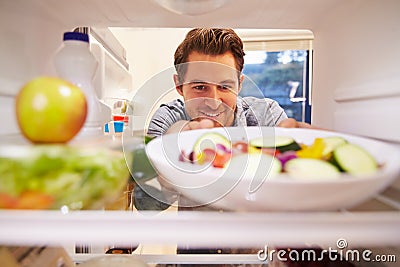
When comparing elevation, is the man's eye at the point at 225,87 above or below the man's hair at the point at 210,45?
below

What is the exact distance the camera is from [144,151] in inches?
25.9

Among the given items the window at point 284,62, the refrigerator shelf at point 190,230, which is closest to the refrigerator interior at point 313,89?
the refrigerator shelf at point 190,230

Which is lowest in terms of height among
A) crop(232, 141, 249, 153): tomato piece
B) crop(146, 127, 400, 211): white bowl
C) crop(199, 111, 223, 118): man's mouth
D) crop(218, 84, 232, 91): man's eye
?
crop(146, 127, 400, 211): white bowl

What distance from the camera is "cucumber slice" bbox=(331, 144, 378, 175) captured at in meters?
0.50

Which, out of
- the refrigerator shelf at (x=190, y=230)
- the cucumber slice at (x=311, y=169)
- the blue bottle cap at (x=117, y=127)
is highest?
the blue bottle cap at (x=117, y=127)

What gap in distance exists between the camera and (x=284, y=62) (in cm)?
240

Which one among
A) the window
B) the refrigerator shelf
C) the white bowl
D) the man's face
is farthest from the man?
the window

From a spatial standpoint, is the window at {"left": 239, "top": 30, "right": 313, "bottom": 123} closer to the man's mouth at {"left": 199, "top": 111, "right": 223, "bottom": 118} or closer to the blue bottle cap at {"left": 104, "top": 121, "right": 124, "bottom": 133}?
the man's mouth at {"left": 199, "top": 111, "right": 223, "bottom": 118}

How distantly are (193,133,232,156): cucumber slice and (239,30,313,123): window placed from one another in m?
1.75

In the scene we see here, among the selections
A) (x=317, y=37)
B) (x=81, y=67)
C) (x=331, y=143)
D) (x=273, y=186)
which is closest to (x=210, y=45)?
(x=317, y=37)

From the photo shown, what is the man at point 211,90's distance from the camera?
0.91 meters

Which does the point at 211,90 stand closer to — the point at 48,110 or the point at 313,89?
the point at 313,89

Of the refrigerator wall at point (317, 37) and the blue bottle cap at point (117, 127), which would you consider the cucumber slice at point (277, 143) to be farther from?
the blue bottle cap at point (117, 127)

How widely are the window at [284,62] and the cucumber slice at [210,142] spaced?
1.75 m
